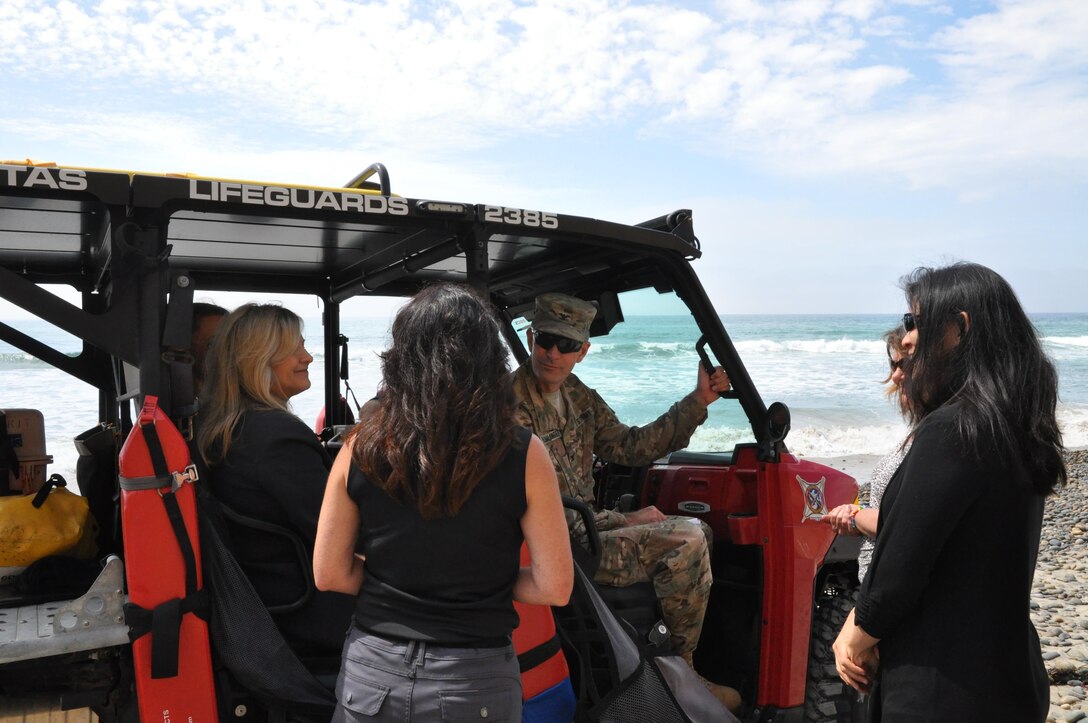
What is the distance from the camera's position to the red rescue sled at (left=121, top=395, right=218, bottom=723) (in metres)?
2.23

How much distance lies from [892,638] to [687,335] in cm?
182

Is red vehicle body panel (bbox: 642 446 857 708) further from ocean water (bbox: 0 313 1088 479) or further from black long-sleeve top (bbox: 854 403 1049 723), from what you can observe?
black long-sleeve top (bbox: 854 403 1049 723)

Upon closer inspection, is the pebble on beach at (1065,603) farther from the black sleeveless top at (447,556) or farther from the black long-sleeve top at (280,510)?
the black long-sleeve top at (280,510)

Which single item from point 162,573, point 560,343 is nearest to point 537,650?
point 162,573

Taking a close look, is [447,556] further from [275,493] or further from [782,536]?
[782,536]

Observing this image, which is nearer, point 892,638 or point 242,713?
point 892,638

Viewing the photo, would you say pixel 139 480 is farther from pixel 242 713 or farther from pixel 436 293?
pixel 436 293

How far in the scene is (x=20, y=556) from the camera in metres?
2.55

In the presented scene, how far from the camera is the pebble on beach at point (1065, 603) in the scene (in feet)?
15.9

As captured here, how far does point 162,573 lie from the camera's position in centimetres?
226

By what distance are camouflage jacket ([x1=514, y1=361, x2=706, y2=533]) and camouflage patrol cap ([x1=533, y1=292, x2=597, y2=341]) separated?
0.22 metres

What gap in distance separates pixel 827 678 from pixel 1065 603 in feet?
13.6

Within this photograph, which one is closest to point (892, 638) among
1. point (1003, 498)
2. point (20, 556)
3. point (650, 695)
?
point (1003, 498)

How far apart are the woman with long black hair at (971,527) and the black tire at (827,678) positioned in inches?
60.5
